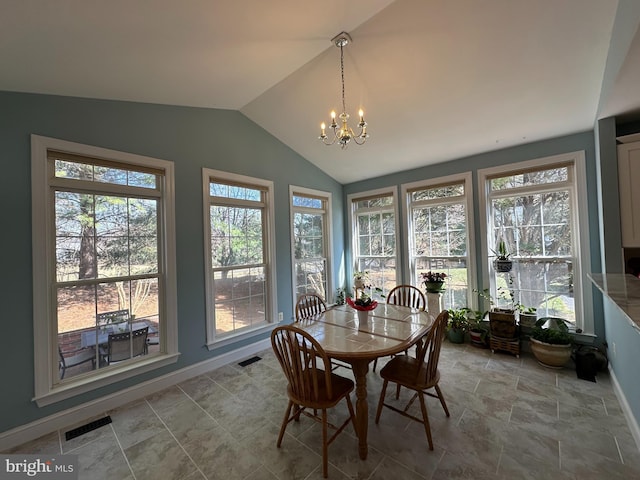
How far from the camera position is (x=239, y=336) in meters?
3.37

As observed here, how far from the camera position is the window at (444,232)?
378 centimetres

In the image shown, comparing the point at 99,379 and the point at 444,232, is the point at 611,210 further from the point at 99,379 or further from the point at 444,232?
the point at 99,379

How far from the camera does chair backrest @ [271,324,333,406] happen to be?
1611 mm

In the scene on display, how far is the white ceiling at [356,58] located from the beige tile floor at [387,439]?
253cm

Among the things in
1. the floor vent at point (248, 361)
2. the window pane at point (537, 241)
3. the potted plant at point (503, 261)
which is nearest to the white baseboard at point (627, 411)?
the window pane at point (537, 241)

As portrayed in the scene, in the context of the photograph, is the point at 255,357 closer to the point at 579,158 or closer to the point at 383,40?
the point at 383,40

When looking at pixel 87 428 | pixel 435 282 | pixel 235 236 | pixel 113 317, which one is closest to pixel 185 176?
pixel 235 236

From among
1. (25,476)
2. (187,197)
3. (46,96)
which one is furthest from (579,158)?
(25,476)

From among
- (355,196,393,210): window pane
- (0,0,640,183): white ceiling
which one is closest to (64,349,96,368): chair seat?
(0,0,640,183): white ceiling

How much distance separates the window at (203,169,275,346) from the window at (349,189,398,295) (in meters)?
1.92

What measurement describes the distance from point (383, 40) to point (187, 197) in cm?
254

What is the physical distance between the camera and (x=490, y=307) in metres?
3.51

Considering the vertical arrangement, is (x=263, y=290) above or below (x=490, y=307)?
above

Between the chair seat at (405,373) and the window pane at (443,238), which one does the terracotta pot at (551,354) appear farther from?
the chair seat at (405,373)
